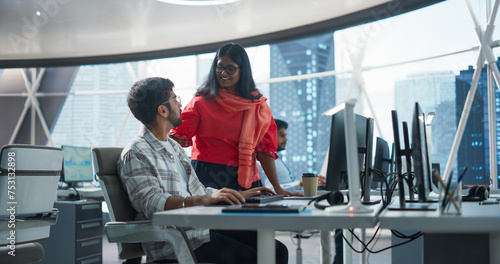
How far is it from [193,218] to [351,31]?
19.9 feet

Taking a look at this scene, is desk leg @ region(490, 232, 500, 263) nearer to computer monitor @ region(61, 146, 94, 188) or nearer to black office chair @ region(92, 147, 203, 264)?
black office chair @ region(92, 147, 203, 264)

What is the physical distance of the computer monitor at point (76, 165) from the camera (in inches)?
195

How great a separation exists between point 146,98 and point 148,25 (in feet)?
13.4

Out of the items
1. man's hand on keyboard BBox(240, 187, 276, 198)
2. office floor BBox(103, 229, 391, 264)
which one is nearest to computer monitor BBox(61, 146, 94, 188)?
office floor BBox(103, 229, 391, 264)

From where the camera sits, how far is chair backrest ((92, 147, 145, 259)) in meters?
1.78

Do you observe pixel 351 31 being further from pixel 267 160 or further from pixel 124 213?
pixel 124 213

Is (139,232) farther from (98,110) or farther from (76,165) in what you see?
(98,110)

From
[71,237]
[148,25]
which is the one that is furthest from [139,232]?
[148,25]

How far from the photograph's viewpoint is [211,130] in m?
2.35

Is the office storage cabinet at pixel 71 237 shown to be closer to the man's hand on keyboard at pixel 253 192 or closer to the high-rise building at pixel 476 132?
the man's hand on keyboard at pixel 253 192

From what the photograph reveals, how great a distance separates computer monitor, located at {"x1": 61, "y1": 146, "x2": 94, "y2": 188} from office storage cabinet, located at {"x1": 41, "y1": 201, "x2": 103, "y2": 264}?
1237 mm

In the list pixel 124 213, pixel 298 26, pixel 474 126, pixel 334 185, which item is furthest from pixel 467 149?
pixel 124 213

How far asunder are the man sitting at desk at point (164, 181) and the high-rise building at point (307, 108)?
5.09 m

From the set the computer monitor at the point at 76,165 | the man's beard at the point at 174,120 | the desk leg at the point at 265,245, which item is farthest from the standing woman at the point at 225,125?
the computer monitor at the point at 76,165
